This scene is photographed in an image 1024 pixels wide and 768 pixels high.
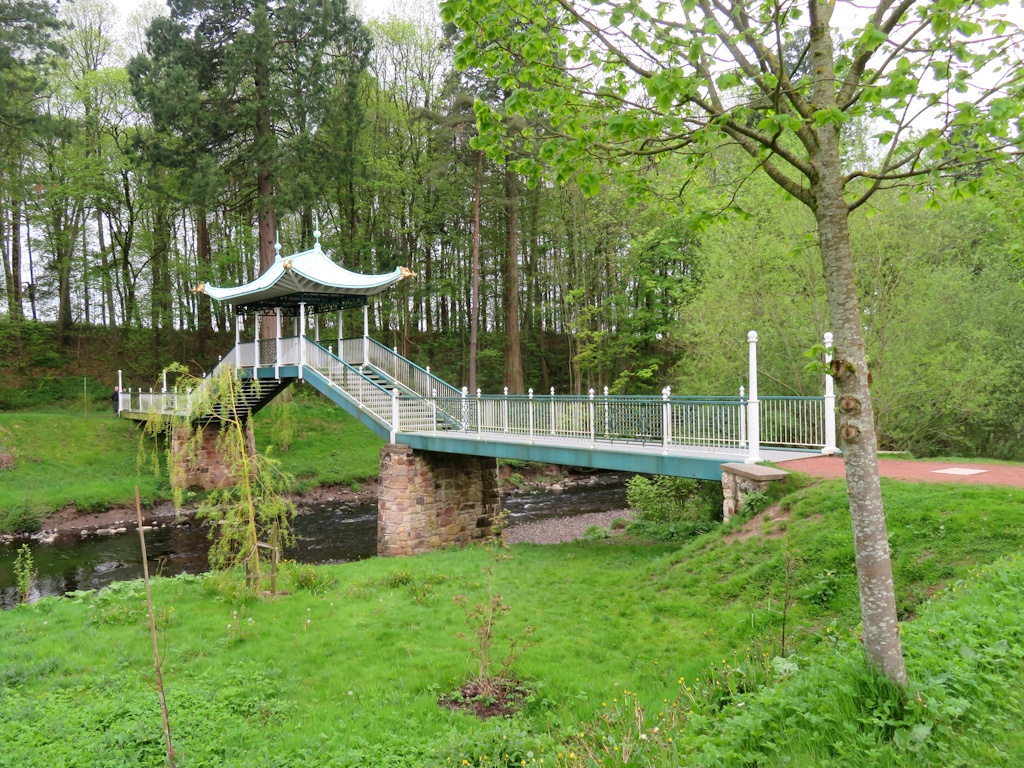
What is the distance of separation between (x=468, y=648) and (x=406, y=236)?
2766 centimetres

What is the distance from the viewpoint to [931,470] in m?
8.93

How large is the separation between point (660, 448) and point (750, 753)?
7.92 metres

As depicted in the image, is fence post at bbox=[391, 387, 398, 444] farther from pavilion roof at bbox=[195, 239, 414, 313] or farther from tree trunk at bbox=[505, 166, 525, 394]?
tree trunk at bbox=[505, 166, 525, 394]

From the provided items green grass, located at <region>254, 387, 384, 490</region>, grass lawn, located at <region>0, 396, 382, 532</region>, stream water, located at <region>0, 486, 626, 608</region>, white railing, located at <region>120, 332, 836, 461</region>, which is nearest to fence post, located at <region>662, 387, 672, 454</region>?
white railing, located at <region>120, 332, 836, 461</region>

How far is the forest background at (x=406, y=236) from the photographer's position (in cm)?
1452

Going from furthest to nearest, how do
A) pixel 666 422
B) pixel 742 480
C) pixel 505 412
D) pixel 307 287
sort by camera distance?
pixel 307 287, pixel 505 412, pixel 666 422, pixel 742 480

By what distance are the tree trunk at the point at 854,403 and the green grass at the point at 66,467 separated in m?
20.6

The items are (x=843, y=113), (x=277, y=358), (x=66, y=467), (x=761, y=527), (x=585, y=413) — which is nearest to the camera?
(x=843, y=113)

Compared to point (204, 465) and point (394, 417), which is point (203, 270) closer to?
point (204, 465)

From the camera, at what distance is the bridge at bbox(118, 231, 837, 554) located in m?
10.0

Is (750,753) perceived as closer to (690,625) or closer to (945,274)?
(690,625)

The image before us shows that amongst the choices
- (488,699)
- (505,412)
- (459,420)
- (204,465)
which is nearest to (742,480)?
(488,699)

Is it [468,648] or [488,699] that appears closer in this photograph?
[488,699]

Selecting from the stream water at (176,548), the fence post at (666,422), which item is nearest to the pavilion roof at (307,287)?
the stream water at (176,548)
